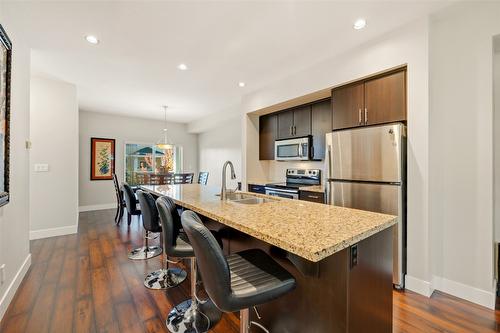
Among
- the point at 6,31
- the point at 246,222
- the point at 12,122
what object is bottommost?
the point at 246,222

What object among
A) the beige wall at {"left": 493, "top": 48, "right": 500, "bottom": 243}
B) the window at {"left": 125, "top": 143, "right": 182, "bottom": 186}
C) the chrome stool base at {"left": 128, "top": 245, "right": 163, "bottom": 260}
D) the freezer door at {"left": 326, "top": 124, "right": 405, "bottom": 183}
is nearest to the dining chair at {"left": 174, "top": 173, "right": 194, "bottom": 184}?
the window at {"left": 125, "top": 143, "right": 182, "bottom": 186}

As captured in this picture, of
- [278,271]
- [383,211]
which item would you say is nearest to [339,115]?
[383,211]

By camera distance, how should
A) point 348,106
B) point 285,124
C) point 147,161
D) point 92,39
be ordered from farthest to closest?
point 147,161 → point 285,124 → point 348,106 → point 92,39

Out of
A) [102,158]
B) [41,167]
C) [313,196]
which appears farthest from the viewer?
[102,158]

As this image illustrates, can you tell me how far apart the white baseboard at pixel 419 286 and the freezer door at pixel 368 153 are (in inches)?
37.6

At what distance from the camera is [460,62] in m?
2.11

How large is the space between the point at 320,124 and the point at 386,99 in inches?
45.2

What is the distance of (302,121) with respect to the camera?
3.83 metres

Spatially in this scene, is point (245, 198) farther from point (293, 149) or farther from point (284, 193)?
point (293, 149)

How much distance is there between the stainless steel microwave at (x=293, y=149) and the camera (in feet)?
12.2

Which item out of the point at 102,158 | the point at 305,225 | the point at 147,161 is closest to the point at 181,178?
the point at 147,161

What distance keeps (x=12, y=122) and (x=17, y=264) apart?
139 cm

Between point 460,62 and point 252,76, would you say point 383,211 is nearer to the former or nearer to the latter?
point 460,62

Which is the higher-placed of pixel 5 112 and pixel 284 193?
pixel 5 112
